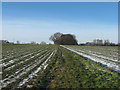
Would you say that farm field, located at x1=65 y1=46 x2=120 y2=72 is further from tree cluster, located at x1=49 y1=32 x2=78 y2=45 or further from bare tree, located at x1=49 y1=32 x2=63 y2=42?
bare tree, located at x1=49 y1=32 x2=63 y2=42

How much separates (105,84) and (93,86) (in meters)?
0.61

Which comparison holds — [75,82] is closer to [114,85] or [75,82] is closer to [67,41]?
[114,85]

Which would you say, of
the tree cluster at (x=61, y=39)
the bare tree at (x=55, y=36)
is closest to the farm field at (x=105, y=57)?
the tree cluster at (x=61, y=39)

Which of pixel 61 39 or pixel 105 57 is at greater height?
pixel 61 39

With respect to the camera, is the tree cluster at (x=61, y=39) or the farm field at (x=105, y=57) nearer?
the farm field at (x=105, y=57)

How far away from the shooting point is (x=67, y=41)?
95.8 metres

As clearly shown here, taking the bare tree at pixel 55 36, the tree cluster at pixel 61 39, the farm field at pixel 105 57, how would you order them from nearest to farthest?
the farm field at pixel 105 57 → the tree cluster at pixel 61 39 → the bare tree at pixel 55 36

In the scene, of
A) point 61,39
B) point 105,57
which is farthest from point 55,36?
point 105,57

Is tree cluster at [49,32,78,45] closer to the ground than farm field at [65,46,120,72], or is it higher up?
higher up

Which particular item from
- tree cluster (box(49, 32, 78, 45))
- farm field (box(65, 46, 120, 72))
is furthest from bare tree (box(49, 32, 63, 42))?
farm field (box(65, 46, 120, 72))

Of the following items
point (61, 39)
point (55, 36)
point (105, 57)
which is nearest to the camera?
point (105, 57)

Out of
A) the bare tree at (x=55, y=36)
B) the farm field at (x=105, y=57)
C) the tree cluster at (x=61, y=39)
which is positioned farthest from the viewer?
the bare tree at (x=55, y=36)

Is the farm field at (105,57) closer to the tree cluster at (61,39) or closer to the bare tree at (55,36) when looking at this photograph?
the tree cluster at (61,39)

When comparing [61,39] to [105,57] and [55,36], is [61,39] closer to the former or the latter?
[55,36]
